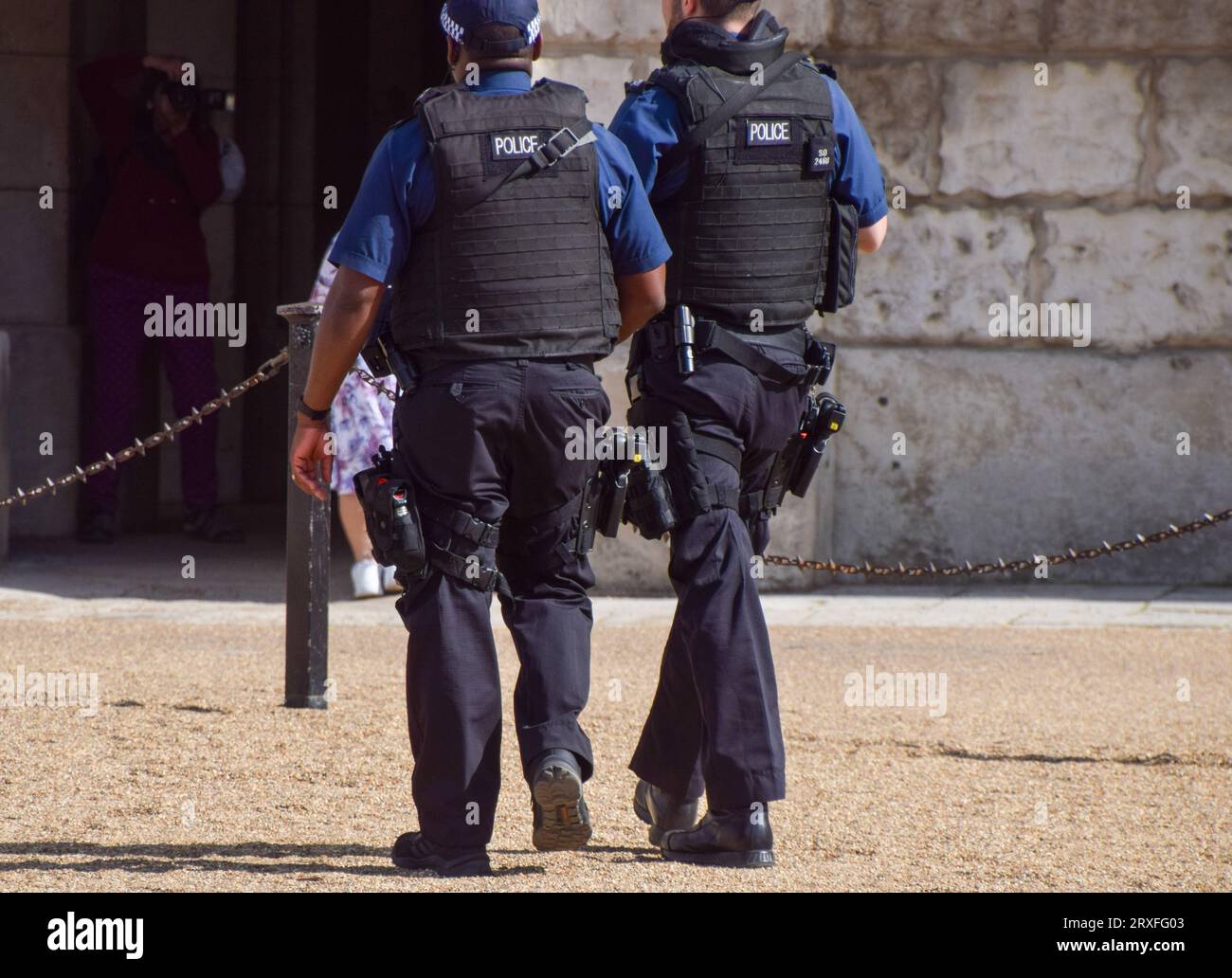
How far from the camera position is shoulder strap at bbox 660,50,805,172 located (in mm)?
4129

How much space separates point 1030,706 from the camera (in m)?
6.13

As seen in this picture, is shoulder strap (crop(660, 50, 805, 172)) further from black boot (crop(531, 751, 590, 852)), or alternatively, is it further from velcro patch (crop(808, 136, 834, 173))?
black boot (crop(531, 751, 590, 852))

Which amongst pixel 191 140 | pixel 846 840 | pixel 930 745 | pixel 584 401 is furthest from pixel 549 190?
pixel 191 140

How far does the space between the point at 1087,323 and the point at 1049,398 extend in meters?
0.36

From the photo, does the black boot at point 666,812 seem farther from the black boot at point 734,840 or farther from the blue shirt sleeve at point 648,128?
the blue shirt sleeve at point 648,128

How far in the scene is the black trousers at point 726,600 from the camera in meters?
4.07

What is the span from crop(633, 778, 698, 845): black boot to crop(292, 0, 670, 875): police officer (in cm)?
43

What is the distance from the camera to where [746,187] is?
4.21 metres

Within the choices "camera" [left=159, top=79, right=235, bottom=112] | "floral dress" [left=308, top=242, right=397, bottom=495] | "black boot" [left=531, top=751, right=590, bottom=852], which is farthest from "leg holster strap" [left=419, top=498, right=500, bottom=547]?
"camera" [left=159, top=79, right=235, bottom=112]

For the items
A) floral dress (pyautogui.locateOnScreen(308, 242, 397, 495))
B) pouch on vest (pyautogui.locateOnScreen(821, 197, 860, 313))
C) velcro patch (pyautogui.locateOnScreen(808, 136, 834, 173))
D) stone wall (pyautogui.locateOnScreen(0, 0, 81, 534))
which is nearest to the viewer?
velcro patch (pyautogui.locateOnScreen(808, 136, 834, 173))

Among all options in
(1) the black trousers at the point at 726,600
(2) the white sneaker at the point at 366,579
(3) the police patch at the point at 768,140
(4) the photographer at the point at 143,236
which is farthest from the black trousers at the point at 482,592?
(4) the photographer at the point at 143,236

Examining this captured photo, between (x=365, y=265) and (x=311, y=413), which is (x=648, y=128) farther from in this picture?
(x=311, y=413)
